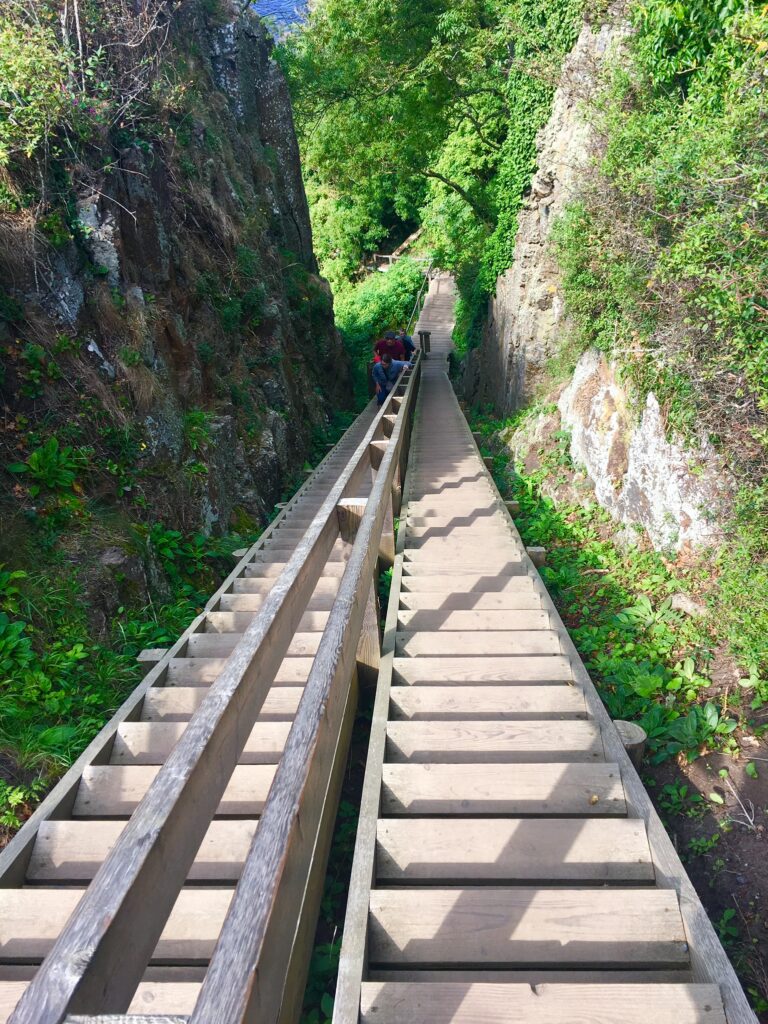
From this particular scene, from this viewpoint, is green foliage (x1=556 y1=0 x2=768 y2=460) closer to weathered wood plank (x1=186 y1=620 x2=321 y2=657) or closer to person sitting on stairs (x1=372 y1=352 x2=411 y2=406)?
weathered wood plank (x1=186 y1=620 x2=321 y2=657)

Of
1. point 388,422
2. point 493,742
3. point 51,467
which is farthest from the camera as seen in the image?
point 388,422

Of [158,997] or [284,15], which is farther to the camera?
[284,15]

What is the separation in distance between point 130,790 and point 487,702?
6.16 feet

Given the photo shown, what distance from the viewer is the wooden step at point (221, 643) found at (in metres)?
3.91

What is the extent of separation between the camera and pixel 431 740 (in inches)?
111

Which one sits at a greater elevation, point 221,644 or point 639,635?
point 221,644

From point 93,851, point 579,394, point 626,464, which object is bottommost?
point 93,851

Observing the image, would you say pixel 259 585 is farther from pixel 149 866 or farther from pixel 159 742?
pixel 149 866

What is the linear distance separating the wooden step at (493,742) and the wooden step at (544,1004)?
106cm

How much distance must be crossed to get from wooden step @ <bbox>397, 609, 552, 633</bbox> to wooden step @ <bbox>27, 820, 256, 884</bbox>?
1.69m

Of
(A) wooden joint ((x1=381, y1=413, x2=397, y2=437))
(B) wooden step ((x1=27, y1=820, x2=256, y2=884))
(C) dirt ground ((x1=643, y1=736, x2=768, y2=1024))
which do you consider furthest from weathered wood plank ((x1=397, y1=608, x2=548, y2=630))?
(A) wooden joint ((x1=381, y1=413, x2=397, y2=437))

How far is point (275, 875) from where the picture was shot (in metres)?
1.08

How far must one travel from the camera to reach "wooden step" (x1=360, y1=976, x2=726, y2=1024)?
5.50 ft

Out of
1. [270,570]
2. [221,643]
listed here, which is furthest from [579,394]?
[221,643]
